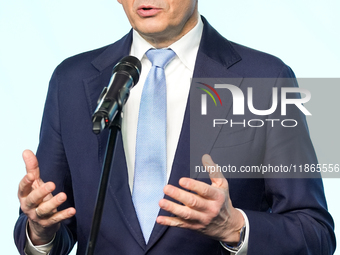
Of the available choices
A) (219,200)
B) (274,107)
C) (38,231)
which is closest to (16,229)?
(38,231)

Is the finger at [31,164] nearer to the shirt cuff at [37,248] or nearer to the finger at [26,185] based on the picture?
the finger at [26,185]

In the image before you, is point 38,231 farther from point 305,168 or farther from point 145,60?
point 305,168

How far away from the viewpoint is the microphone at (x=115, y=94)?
106 centimetres

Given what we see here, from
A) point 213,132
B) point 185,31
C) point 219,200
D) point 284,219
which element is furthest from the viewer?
point 185,31

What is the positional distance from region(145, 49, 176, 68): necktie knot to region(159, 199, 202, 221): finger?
652 millimetres

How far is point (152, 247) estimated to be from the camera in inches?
62.3

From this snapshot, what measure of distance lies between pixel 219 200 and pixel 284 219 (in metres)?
0.38

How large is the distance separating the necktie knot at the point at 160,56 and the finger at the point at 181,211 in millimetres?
652

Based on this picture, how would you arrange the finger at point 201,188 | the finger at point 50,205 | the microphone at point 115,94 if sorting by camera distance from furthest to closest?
the finger at point 50,205
the finger at point 201,188
the microphone at point 115,94

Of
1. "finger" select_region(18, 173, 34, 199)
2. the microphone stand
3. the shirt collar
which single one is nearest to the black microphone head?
the microphone stand

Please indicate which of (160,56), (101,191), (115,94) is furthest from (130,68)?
(160,56)

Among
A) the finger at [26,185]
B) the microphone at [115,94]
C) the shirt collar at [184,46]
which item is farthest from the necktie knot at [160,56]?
the finger at [26,185]

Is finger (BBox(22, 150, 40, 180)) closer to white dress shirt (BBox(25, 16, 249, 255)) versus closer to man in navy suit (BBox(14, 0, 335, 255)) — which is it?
man in navy suit (BBox(14, 0, 335, 255))

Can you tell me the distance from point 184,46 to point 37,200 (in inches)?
29.5
